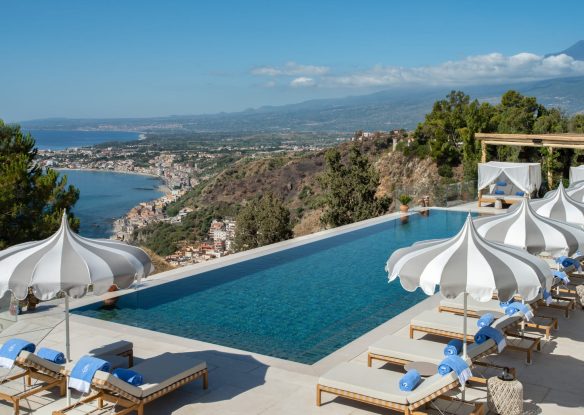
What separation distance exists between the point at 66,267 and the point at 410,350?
12.6ft

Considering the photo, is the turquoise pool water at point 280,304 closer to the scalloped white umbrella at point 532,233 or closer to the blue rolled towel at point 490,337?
the blue rolled towel at point 490,337

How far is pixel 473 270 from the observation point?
5.80 meters

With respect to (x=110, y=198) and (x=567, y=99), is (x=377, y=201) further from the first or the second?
(x=567, y=99)

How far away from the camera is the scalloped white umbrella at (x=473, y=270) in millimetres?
5707

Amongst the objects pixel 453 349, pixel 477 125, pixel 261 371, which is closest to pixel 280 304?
pixel 261 371

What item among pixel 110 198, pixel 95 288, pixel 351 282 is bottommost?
pixel 110 198

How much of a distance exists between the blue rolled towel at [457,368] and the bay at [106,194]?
42767 mm

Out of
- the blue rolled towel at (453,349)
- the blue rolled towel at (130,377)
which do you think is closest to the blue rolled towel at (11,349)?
the blue rolled towel at (130,377)

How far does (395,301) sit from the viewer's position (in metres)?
11.1

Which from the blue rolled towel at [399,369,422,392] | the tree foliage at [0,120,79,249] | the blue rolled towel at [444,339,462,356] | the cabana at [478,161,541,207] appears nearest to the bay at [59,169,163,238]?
the tree foliage at [0,120,79,249]

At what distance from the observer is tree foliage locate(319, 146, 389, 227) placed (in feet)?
76.4

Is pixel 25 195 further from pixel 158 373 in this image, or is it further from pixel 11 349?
pixel 158 373

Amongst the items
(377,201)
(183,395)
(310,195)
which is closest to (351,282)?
(183,395)

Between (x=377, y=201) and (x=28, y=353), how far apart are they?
1853 centimetres
